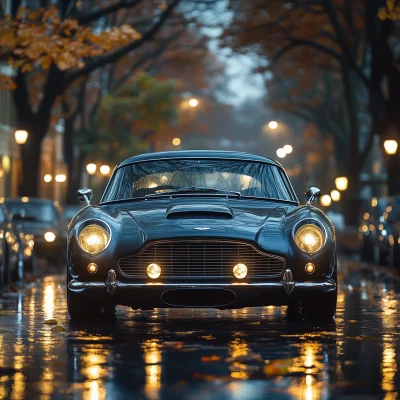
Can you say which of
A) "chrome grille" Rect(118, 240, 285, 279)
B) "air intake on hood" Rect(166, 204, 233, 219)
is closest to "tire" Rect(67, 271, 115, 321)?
"chrome grille" Rect(118, 240, 285, 279)

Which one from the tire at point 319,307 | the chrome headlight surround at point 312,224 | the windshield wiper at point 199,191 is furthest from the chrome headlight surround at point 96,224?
the tire at point 319,307

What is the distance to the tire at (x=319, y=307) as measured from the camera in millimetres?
11827

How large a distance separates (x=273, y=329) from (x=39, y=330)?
2.07m

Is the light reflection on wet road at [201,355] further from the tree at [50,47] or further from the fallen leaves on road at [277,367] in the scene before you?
the tree at [50,47]

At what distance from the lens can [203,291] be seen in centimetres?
1112

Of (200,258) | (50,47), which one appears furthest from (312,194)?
(50,47)

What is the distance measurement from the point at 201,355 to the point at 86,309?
9.08ft

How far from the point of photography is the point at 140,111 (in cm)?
6125

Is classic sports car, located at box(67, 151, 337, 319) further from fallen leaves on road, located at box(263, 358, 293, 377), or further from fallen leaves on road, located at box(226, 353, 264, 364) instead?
fallen leaves on road, located at box(263, 358, 293, 377)

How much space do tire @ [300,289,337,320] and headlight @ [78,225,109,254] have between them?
1.91m

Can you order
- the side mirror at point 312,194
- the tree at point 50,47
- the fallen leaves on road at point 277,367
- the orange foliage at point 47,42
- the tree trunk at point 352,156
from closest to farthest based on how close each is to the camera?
1. the fallen leaves on road at point 277,367
2. the side mirror at point 312,194
3. the orange foliage at point 47,42
4. the tree at point 50,47
5. the tree trunk at point 352,156

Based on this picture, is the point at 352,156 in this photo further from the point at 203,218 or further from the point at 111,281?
the point at 111,281

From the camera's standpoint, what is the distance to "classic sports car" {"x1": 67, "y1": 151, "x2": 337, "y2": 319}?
36.6 feet

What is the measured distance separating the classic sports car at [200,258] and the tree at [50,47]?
12.1 meters
